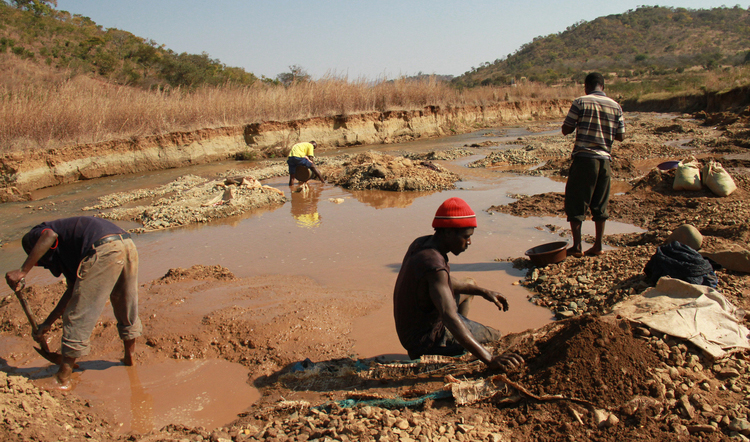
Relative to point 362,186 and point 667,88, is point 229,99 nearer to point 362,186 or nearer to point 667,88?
point 362,186

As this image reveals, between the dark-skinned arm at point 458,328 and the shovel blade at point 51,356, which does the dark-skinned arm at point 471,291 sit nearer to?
the dark-skinned arm at point 458,328

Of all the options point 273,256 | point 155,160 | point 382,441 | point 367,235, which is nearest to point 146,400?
point 382,441

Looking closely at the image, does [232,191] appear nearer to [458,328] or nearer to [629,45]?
[458,328]

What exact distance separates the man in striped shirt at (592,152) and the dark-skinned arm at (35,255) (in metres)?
4.54

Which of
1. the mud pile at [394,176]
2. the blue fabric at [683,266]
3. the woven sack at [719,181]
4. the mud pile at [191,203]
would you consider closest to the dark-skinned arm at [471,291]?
the blue fabric at [683,266]

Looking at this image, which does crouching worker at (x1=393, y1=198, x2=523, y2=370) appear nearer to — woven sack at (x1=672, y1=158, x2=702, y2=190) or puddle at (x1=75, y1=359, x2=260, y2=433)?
puddle at (x1=75, y1=359, x2=260, y2=433)

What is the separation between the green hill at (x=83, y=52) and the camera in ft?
84.2

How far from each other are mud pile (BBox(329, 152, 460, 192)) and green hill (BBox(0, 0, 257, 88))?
59.4ft

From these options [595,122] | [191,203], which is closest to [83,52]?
[191,203]

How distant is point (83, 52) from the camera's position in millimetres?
27938

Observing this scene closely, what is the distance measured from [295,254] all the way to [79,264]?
311 centimetres

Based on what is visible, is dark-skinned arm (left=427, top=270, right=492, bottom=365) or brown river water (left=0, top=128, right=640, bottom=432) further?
brown river water (left=0, top=128, right=640, bottom=432)

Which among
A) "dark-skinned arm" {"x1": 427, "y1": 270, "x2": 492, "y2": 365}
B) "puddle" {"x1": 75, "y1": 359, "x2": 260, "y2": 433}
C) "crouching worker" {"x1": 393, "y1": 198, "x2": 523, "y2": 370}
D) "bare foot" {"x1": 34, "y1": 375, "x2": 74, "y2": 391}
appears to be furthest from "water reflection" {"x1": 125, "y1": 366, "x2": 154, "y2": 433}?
"dark-skinned arm" {"x1": 427, "y1": 270, "x2": 492, "y2": 365}

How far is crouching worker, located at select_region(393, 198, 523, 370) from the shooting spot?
8.01ft
